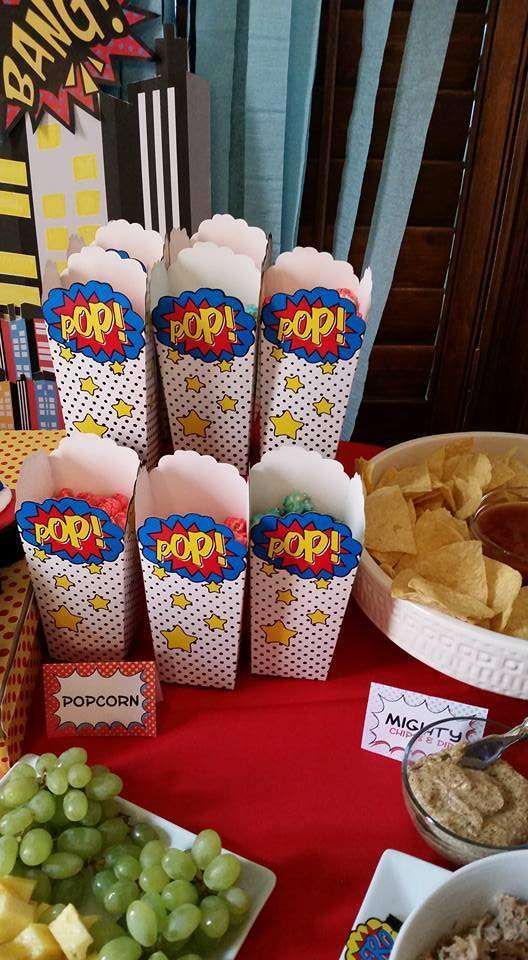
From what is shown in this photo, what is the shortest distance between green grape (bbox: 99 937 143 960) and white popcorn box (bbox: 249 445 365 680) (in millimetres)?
418

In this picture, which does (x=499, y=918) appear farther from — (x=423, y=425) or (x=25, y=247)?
(x=423, y=425)

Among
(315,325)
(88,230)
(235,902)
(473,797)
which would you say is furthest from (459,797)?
(88,230)

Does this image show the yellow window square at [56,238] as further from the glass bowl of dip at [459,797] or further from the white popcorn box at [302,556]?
the glass bowl of dip at [459,797]

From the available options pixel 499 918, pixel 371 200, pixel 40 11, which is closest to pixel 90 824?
pixel 499 918

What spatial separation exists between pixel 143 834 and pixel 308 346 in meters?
0.60

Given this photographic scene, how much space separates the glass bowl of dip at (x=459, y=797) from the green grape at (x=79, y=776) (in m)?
0.35

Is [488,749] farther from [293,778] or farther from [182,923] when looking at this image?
[182,923]

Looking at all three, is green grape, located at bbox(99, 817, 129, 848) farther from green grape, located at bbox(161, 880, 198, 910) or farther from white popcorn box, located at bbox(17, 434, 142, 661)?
white popcorn box, located at bbox(17, 434, 142, 661)

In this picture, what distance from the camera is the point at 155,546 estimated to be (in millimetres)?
925

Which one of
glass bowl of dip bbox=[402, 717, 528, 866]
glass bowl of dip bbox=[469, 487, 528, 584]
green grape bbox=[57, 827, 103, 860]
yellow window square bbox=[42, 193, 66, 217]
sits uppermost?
yellow window square bbox=[42, 193, 66, 217]

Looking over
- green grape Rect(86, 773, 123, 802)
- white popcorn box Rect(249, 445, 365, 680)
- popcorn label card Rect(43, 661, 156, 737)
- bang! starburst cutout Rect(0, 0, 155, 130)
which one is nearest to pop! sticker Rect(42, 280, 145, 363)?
white popcorn box Rect(249, 445, 365, 680)

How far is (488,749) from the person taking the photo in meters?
0.89

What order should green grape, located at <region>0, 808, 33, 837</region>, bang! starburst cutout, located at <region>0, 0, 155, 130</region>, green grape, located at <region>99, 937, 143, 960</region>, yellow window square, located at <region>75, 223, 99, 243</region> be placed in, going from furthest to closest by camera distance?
yellow window square, located at <region>75, 223, 99, 243</region> < bang! starburst cutout, located at <region>0, 0, 155, 130</region> < green grape, located at <region>0, 808, 33, 837</region> < green grape, located at <region>99, 937, 143, 960</region>

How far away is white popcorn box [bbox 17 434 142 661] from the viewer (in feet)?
3.06
